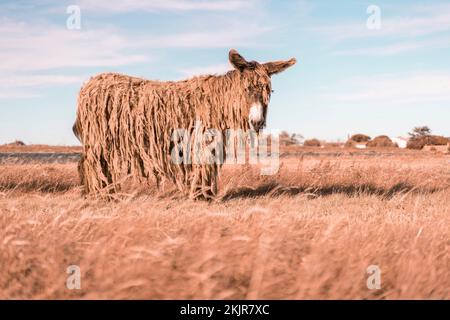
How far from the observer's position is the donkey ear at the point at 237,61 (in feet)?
24.6

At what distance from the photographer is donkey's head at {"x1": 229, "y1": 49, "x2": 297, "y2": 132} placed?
7.46m

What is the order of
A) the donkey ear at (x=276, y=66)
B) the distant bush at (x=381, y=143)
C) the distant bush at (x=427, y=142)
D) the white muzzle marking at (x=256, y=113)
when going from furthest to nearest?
the distant bush at (x=381, y=143), the distant bush at (x=427, y=142), the donkey ear at (x=276, y=66), the white muzzle marking at (x=256, y=113)

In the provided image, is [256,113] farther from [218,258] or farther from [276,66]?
[218,258]

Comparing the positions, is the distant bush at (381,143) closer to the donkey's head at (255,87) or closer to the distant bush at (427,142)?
the distant bush at (427,142)

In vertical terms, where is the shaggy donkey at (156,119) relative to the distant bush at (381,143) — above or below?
above

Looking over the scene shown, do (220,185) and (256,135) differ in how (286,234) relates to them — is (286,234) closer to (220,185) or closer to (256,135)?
(256,135)

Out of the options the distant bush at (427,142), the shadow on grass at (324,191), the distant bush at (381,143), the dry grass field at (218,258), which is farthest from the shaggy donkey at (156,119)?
the distant bush at (381,143)

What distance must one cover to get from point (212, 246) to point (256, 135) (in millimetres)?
4119

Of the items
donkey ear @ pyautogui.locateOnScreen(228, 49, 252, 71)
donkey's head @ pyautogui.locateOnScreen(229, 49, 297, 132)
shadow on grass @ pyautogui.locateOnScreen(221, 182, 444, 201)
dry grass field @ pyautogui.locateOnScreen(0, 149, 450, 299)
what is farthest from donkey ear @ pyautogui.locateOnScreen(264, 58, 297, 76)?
dry grass field @ pyautogui.locateOnScreen(0, 149, 450, 299)

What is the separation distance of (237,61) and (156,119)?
4.82ft

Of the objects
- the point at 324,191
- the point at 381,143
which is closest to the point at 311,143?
the point at 381,143

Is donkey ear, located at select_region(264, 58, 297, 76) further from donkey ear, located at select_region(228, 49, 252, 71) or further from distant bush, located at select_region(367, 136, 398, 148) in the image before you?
distant bush, located at select_region(367, 136, 398, 148)
